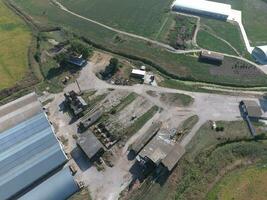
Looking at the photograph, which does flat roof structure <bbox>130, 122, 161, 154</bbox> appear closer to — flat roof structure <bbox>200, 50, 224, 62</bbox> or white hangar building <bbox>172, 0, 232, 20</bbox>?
flat roof structure <bbox>200, 50, 224, 62</bbox>

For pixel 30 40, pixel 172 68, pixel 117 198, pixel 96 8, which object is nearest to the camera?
pixel 117 198

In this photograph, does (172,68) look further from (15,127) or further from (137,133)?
(15,127)

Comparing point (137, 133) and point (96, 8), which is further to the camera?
point (96, 8)

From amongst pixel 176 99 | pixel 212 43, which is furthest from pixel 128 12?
pixel 176 99

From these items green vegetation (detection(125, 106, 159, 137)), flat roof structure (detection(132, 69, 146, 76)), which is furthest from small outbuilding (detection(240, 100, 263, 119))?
flat roof structure (detection(132, 69, 146, 76))

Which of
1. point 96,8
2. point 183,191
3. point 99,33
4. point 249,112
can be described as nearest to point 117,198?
point 183,191

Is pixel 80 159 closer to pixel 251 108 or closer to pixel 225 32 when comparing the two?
pixel 251 108

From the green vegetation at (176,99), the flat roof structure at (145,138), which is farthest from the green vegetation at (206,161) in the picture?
the green vegetation at (176,99)
